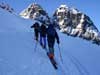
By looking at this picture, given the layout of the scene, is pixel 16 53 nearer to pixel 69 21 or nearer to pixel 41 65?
pixel 41 65

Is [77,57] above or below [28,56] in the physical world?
below

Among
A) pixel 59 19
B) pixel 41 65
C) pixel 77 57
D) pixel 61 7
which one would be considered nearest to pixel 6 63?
pixel 41 65

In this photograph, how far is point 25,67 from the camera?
1473 cm

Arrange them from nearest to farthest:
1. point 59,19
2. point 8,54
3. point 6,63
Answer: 1. point 6,63
2. point 8,54
3. point 59,19

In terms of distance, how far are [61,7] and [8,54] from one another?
11415cm

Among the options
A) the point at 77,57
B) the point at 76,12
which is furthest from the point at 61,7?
the point at 77,57

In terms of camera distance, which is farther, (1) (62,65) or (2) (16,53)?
(1) (62,65)

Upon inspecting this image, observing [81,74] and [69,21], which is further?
[69,21]

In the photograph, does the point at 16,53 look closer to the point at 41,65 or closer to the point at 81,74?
the point at 41,65

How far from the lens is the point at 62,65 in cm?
1814

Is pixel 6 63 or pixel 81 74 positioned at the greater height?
pixel 6 63

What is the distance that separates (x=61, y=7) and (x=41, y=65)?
113940 mm

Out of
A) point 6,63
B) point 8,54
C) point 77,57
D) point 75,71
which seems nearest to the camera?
point 6,63

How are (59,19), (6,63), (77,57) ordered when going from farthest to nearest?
(59,19) < (77,57) < (6,63)
